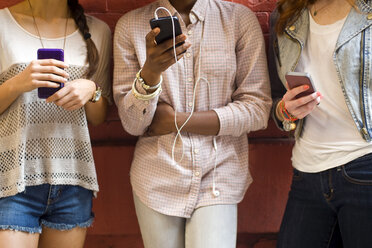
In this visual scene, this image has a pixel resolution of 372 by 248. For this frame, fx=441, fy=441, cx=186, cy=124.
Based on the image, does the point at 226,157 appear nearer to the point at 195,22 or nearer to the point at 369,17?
the point at 195,22

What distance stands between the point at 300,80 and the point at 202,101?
363mm

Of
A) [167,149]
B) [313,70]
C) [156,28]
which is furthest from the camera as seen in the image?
[167,149]

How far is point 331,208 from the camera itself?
1.31 metres

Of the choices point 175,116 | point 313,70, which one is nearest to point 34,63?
point 175,116

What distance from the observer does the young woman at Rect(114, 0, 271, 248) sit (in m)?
1.40

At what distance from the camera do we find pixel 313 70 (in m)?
1.35

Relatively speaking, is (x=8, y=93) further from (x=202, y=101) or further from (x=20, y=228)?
(x=202, y=101)

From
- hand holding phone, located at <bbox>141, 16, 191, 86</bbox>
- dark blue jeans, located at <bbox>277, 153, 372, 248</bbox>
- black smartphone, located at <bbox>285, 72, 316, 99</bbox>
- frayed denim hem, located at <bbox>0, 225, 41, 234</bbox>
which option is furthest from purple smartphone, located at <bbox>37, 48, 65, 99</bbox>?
dark blue jeans, located at <bbox>277, 153, 372, 248</bbox>

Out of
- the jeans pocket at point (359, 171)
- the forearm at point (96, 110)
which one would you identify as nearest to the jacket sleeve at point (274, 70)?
the jeans pocket at point (359, 171)

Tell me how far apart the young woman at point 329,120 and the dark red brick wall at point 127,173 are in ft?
1.08

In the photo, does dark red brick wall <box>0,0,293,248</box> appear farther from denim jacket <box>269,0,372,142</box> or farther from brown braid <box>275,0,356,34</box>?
denim jacket <box>269,0,372,142</box>

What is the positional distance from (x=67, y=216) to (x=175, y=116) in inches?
18.3

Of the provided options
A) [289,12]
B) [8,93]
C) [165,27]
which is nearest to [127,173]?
[8,93]

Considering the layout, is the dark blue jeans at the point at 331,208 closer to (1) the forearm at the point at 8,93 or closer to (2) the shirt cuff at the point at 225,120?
(2) the shirt cuff at the point at 225,120
